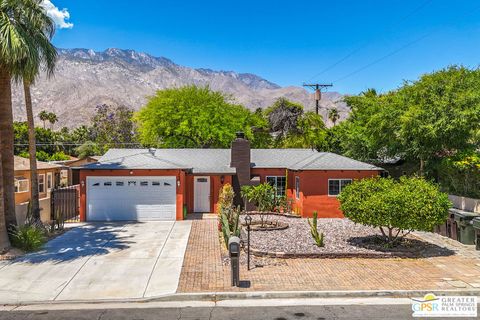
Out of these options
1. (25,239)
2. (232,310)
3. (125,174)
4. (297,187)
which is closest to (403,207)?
(232,310)

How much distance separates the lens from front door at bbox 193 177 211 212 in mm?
24719

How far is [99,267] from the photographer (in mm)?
13320

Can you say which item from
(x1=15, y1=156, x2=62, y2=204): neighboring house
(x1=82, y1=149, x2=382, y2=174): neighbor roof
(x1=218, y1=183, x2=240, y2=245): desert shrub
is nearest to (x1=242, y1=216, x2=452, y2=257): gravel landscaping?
(x1=218, y1=183, x2=240, y2=245): desert shrub

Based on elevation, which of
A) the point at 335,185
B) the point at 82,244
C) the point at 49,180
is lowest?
the point at 82,244

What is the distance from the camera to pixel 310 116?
54.2 m

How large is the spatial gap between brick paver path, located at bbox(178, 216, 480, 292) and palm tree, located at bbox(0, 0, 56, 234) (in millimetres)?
7743

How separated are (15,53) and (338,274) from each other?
12.8m

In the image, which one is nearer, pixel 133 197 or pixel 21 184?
pixel 133 197

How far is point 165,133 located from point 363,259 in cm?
2965

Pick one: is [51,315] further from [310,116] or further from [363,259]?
[310,116]

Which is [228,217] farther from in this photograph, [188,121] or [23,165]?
[188,121]

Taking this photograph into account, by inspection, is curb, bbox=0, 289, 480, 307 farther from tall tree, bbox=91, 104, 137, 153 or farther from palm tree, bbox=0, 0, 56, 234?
tall tree, bbox=91, 104, 137, 153

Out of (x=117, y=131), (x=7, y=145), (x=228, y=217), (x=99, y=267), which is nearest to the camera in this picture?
(x=99, y=267)

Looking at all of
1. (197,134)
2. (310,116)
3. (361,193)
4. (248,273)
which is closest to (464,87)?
(361,193)
